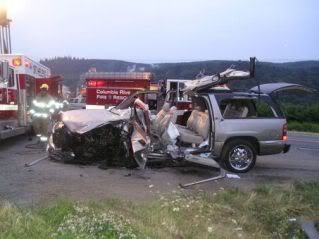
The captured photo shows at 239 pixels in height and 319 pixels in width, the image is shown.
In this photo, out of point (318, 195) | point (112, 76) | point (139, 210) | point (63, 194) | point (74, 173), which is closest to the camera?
point (139, 210)

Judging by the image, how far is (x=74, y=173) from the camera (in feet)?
32.9

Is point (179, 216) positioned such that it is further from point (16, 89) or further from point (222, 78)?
point (16, 89)

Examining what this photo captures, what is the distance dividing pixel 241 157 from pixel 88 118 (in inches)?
125

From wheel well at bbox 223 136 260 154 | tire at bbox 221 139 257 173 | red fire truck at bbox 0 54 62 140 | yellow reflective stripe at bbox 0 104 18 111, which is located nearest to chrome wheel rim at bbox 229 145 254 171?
tire at bbox 221 139 257 173

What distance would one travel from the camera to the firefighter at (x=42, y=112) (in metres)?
15.4

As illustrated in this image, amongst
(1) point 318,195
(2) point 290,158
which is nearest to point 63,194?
(1) point 318,195

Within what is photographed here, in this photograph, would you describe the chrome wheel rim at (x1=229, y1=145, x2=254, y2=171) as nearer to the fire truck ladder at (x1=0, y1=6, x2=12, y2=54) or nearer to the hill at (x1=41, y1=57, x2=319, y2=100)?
the fire truck ladder at (x1=0, y1=6, x2=12, y2=54)

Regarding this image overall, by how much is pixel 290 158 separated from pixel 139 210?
833 centimetres

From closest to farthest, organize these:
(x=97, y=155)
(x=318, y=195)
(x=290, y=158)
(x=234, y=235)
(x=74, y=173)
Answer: (x=234, y=235) < (x=318, y=195) < (x=74, y=173) < (x=97, y=155) < (x=290, y=158)

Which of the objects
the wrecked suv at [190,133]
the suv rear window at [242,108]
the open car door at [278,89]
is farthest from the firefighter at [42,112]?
the open car door at [278,89]

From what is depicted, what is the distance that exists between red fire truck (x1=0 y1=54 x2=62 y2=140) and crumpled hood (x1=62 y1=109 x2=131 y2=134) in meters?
2.64

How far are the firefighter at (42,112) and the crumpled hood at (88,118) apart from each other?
12.7 ft

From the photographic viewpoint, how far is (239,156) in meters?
11.2

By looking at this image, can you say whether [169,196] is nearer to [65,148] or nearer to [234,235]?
[234,235]
